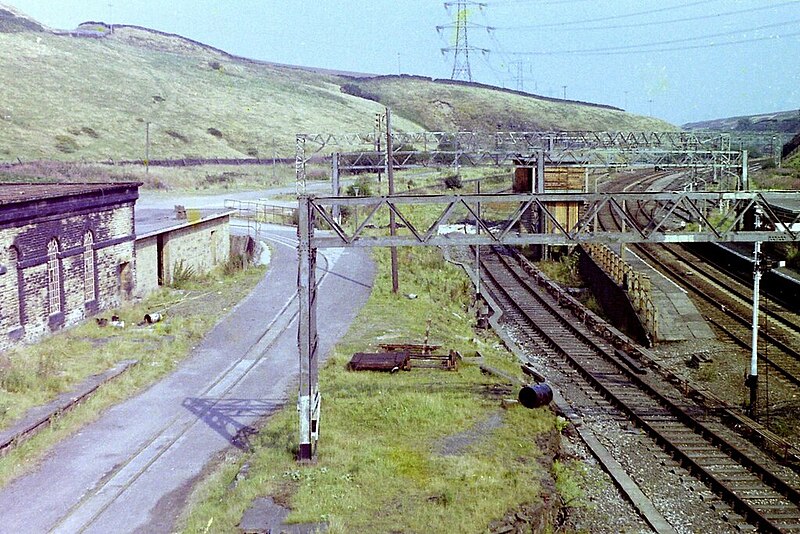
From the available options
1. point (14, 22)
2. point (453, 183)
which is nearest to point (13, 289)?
point (453, 183)

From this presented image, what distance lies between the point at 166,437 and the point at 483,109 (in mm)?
116079

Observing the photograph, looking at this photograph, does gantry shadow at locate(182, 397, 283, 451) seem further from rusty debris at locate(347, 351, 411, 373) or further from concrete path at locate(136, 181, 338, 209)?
concrete path at locate(136, 181, 338, 209)

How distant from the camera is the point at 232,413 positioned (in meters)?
16.3

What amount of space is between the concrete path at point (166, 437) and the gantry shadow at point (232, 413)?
2cm

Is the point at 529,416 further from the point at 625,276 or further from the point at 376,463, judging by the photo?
the point at 625,276

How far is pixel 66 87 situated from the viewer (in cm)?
7756

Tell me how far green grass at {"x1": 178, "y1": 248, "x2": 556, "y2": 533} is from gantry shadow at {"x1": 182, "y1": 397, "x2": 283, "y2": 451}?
0.38 meters

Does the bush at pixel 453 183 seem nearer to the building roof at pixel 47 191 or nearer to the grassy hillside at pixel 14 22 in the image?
the building roof at pixel 47 191

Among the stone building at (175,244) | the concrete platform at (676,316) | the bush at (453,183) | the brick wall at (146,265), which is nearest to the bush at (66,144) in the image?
the bush at (453,183)

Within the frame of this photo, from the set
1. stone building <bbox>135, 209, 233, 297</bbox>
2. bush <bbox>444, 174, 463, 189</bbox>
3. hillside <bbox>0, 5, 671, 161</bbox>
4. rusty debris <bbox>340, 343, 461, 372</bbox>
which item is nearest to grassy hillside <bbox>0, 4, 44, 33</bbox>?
hillside <bbox>0, 5, 671, 161</bbox>

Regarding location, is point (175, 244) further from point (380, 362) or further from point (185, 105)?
point (185, 105)

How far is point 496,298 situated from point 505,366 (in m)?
9.33

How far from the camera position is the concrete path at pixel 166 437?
11.7 m

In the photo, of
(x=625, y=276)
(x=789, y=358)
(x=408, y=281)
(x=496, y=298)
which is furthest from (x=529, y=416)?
(x=408, y=281)
